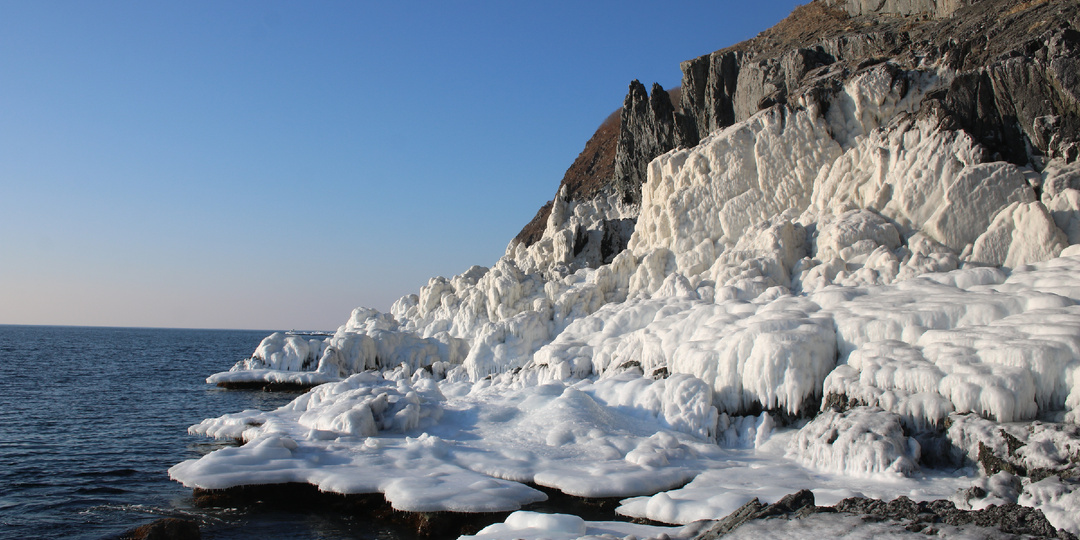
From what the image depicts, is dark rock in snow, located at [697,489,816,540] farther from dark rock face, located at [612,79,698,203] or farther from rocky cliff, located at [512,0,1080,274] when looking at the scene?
dark rock face, located at [612,79,698,203]

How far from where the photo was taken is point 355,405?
26.5 meters

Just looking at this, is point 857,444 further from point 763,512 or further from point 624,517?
point 763,512

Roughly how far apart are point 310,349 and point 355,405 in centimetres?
3358

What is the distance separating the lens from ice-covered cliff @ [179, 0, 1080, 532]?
64.2 feet

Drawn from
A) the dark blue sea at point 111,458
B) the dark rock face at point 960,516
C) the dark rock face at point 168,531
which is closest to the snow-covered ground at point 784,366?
the dark rock face at point 960,516

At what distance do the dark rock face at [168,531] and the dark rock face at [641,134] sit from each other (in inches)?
2556

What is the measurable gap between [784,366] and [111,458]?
88.3 feet

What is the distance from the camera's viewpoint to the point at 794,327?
26.1 m

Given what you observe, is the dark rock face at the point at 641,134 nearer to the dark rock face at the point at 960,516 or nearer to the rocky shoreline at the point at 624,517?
the rocky shoreline at the point at 624,517

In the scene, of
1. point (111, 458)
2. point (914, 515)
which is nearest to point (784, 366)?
point (914, 515)

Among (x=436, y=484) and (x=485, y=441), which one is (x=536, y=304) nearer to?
(x=485, y=441)

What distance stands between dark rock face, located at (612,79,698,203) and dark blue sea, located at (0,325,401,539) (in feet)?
151

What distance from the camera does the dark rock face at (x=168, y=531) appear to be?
1577 cm

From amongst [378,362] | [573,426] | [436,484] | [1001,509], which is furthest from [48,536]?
[378,362]
